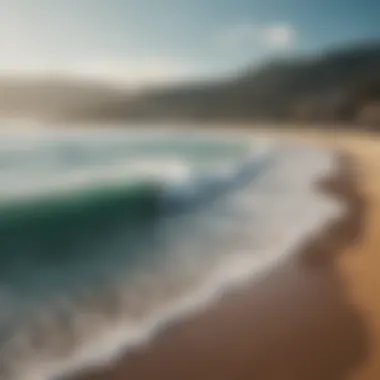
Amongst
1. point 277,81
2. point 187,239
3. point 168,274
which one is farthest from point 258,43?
point 168,274

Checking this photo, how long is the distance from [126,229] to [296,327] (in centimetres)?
58

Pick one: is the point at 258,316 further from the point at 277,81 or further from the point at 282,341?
the point at 277,81

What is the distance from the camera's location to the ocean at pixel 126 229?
1.15 metres

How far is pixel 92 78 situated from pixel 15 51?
0.19 m

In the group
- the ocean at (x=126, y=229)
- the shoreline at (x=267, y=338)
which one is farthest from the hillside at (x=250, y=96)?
the shoreline at (x=267, y=338)

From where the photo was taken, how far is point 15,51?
45.0 inches

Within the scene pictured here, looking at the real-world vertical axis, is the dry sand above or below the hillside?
below

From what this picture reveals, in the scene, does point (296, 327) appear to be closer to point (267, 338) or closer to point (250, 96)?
point (267, 338)

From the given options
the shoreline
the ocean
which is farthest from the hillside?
the shoreline

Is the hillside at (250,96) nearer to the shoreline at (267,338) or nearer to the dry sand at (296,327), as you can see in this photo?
the dry sand at (296,327)

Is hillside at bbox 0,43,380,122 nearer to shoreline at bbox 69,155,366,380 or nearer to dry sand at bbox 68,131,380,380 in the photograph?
dry sand at bbox 68,131,380,380

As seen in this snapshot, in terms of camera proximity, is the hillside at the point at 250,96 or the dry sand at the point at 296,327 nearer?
the dry sand at the point at 296,327

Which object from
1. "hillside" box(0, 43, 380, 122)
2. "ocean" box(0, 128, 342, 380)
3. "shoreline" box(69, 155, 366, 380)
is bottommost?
"shoreline" box(69, 155, 366, 380)

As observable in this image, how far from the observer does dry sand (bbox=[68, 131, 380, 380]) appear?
1.01 m
